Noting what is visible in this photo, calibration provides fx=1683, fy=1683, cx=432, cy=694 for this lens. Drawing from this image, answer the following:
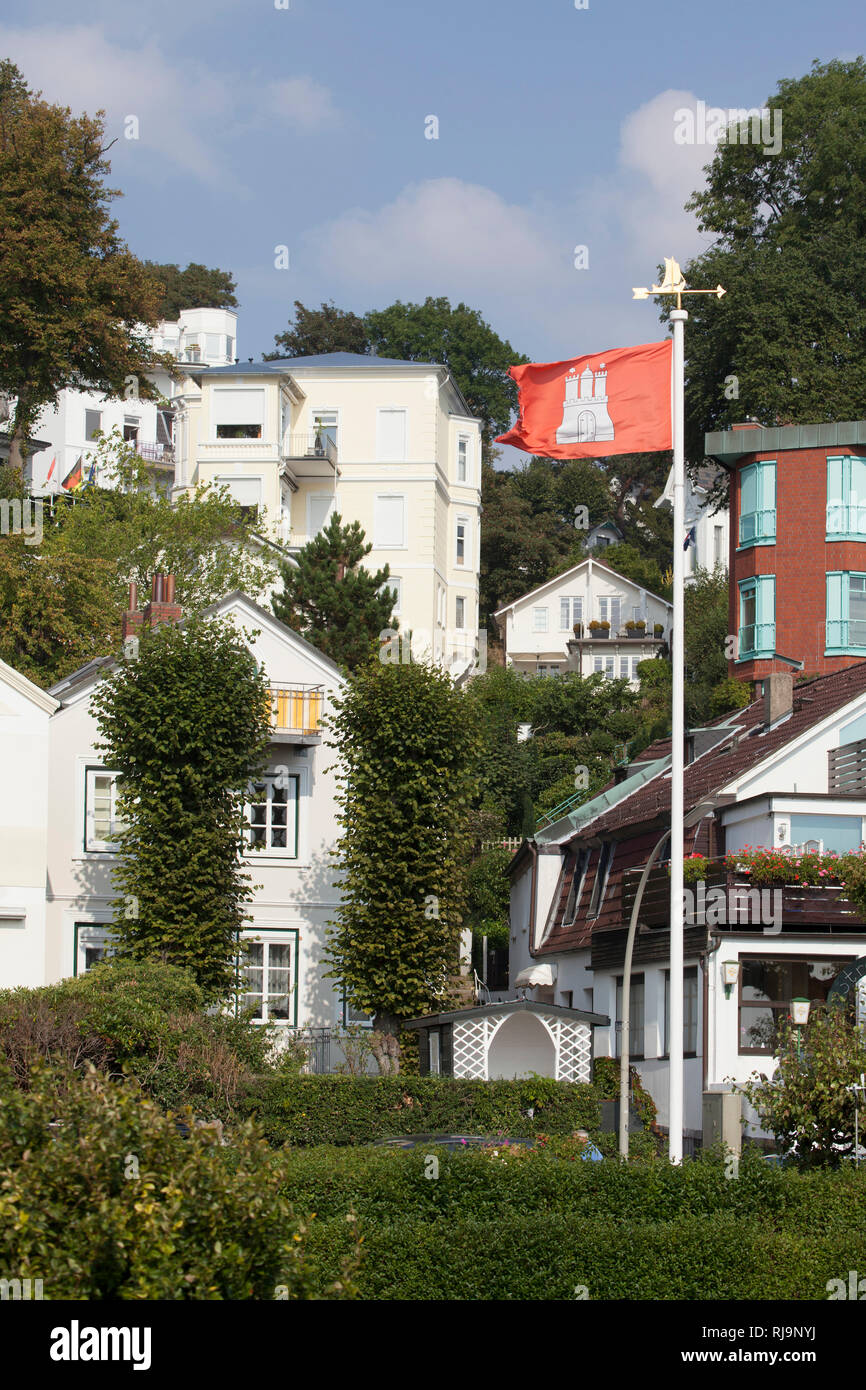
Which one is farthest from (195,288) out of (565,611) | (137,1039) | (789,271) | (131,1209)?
(131,1209)

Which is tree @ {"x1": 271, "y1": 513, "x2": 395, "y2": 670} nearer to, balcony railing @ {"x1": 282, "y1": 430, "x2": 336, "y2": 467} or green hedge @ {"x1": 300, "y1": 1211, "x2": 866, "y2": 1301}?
balcony railing @ {"x1": 282, "y1": 430, "x2": 336, "y2": 467}

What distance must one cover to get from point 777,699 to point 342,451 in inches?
1546

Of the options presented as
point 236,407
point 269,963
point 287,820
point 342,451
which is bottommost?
point 269,963

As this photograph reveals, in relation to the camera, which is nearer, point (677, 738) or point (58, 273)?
point (677, 738)

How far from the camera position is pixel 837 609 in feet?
155

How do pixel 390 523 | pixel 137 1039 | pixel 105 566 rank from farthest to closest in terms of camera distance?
pixel 390 523 → pixel 105 566 → pixel 137 1039

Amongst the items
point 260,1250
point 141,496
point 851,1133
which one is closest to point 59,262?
point 141,496

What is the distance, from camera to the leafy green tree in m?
17.3

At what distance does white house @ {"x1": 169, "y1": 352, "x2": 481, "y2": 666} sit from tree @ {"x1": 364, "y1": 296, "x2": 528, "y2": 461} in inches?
823

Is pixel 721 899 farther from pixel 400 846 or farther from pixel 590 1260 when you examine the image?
pixel 590 1260

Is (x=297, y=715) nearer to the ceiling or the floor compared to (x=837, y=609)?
nearer to the floor

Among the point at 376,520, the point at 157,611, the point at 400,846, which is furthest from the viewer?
the point at 376,520

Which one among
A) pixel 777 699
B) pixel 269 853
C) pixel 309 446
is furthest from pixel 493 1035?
pixel 309 446

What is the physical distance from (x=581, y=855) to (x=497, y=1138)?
14945 millimetres
